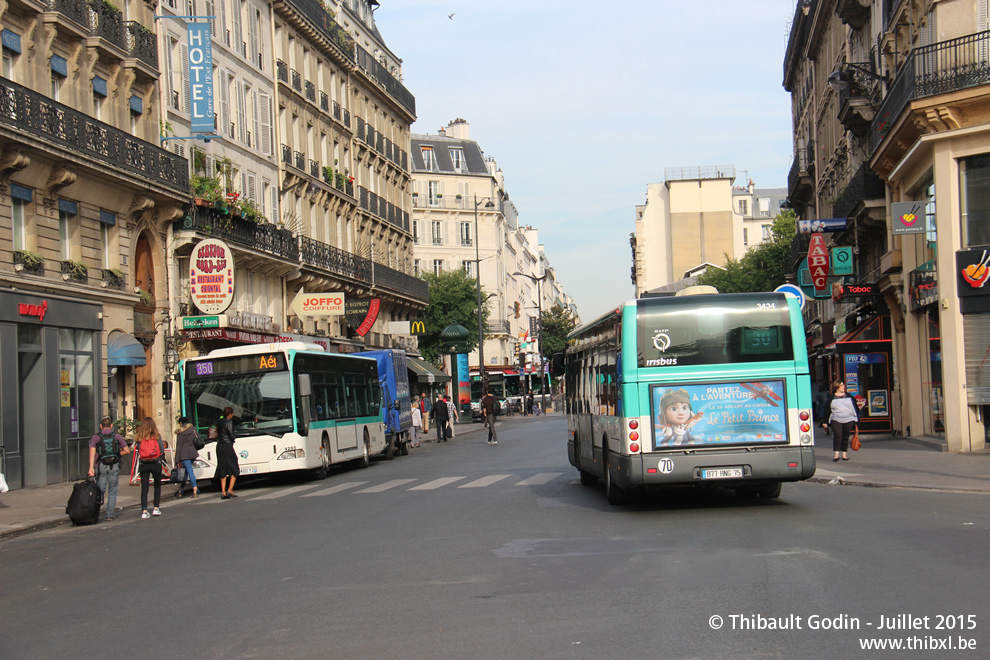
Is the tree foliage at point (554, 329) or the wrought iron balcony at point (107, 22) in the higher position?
the wrought iron balcony at point (107, 22)

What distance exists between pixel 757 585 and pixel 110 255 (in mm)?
24574

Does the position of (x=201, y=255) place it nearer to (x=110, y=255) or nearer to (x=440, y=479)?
(x=110, y=255)

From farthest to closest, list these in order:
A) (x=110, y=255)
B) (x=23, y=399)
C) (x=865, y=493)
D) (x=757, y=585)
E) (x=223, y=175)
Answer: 1. (x=223, y=175)
2. (x=110, y=255)
3. (x=23, y=399)
4. (x=865, y=493)
5. (x=757, y=585)

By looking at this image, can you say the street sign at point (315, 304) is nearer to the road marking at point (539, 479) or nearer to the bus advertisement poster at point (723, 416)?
the road marking at point (539, 479)

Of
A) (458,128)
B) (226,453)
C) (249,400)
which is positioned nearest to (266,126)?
(249,400)

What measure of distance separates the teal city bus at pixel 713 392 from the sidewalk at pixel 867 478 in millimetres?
4155

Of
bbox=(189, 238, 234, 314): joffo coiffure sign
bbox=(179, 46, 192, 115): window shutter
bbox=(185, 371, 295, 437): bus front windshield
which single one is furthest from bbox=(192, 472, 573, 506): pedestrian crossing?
bbox=(179, 46, 192, 115): window shutter

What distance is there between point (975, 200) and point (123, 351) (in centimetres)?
2078

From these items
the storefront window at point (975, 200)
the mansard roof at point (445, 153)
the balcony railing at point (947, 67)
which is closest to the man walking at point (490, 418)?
the storefront window at point (975, 200)

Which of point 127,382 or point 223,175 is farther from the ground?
point 223,175

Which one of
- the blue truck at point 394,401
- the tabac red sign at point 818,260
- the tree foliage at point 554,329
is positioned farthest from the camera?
the tree foliage at point 554,329

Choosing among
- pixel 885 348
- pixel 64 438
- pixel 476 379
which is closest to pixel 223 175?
pixel 64 438

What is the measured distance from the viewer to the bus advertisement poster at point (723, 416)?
1411 centimetres

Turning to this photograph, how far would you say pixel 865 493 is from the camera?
16.5 meters
